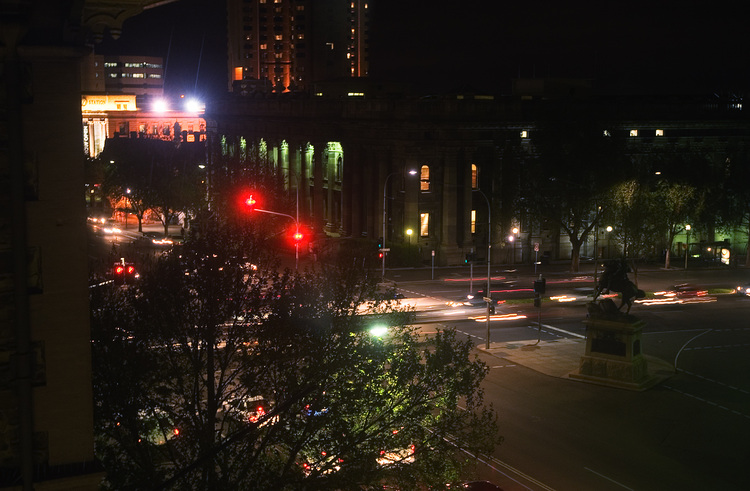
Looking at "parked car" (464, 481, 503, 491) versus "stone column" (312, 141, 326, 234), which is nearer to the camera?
"parked car" (464, 481, 503, 491)

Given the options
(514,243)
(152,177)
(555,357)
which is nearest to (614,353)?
(555,357)

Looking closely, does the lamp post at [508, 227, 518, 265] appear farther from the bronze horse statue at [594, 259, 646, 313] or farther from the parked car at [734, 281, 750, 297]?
the bronze horse statue at [594, 259, 646, 313]

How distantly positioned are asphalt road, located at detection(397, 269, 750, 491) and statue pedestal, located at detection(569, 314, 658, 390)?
572 millimetres

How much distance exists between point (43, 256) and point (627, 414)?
29.1m

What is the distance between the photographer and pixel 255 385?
18094mm

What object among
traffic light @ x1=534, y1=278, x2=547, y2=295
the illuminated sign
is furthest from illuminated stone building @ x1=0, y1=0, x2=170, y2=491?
the illuminated sign

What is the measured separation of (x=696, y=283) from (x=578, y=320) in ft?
63.6

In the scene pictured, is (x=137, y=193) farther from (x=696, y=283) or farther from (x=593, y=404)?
(x=593, y=404)

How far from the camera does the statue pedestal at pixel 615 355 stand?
38781 mm

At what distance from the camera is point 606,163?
73688mm

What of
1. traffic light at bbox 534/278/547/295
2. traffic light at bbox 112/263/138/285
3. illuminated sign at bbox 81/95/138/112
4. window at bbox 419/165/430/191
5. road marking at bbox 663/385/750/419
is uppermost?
illuminated sign at bbox 81/95/138/112

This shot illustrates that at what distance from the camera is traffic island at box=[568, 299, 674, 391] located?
38.8 meters

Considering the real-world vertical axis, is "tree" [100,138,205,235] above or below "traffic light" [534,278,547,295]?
above

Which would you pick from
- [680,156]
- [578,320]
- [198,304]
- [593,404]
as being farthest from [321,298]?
[680,156]
